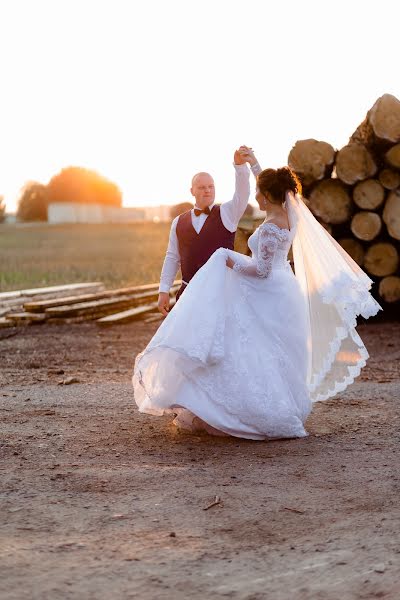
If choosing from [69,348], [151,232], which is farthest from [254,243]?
[151,232]

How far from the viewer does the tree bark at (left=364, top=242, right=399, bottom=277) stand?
12.3 m

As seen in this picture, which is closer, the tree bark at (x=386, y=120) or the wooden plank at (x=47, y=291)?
the tree bark at (x=386, y=120)

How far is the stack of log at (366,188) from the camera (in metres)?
11.8

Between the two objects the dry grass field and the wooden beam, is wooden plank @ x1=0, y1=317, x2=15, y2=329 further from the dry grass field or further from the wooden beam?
the dry grass field

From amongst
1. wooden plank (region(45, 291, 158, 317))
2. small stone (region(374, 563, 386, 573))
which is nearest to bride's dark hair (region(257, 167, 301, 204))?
small stone (region(374, 563, 386, 573))

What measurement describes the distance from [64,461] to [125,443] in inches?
23.2

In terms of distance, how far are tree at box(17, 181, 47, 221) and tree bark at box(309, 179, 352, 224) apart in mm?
82226

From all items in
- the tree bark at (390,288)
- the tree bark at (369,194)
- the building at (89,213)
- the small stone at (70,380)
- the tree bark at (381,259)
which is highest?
the tree bark at (369,194)

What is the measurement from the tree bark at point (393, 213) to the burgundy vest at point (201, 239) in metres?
5.79

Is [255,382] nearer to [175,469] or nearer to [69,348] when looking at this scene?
[175,469]

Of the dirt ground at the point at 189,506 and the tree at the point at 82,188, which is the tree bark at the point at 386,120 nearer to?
the dirt ground at the point at 189,506

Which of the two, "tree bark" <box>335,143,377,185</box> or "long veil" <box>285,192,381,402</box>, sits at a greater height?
"tree bark" <box>335,143,377,185</box>

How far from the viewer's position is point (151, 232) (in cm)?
5375

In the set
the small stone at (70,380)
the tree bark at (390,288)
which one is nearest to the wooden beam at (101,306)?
the tree bark at (390,288)
